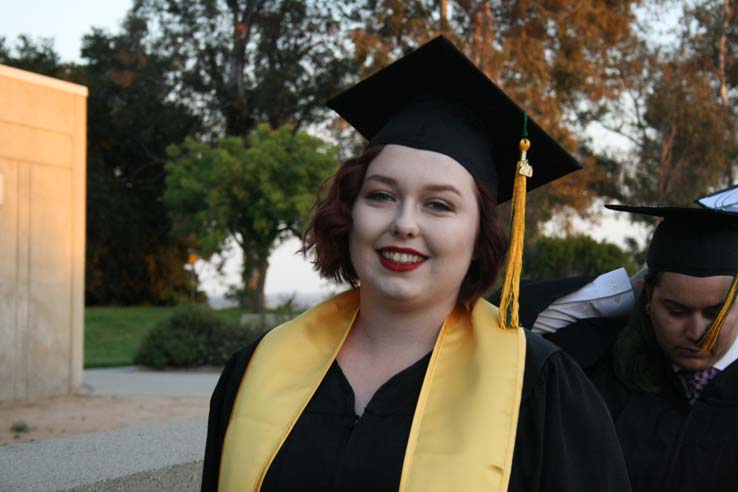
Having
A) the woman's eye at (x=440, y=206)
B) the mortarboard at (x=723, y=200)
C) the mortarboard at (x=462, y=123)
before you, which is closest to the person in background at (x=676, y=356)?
the mortarboard at (x=723, y=200)

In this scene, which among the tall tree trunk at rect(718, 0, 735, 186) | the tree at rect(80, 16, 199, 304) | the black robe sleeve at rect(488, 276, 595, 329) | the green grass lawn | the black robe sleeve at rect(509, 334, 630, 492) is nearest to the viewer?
the black robe sleeve at rect(509, 334, 630, 492)

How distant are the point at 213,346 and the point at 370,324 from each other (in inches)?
416

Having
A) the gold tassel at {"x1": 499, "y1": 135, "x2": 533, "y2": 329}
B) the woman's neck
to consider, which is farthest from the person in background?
the woman's neck

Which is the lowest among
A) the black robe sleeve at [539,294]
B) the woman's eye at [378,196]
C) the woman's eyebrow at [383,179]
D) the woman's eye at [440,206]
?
the black robe sleeve at [539,294]

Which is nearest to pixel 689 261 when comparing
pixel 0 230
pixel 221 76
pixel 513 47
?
pixel 0 230

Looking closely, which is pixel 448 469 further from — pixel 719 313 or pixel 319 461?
pixel 719 313

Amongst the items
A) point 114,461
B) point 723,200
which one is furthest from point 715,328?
point 114,461

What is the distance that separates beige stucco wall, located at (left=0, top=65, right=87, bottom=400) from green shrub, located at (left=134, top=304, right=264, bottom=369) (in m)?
Answer: 3.76

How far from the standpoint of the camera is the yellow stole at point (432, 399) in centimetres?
205

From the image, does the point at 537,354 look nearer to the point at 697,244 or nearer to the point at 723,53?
the point at 697,244

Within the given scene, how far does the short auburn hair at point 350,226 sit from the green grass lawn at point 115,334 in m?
11.4

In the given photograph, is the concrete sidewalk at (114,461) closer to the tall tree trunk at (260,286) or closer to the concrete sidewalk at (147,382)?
the concrete sidewalk at (147,382)

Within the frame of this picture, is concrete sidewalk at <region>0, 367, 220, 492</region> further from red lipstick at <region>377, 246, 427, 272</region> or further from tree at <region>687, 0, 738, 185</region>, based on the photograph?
tree at <region>687, 0, 738, 185</region>

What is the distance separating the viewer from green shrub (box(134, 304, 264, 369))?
489 inches
